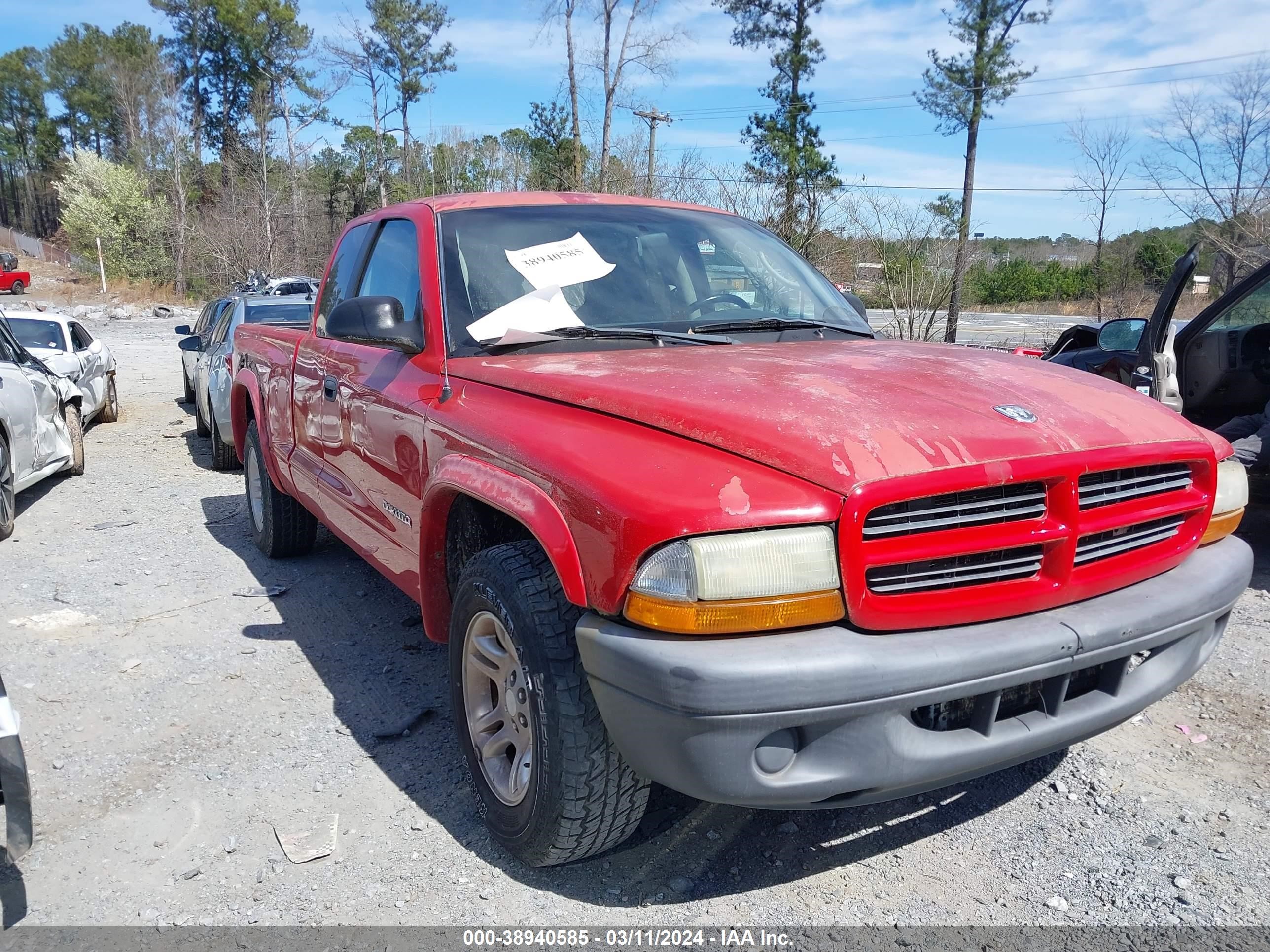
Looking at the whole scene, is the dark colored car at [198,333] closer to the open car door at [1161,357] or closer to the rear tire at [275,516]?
the rear tire at [275,516]

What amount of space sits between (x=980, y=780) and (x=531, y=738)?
1627mm

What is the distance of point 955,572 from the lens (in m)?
2.20

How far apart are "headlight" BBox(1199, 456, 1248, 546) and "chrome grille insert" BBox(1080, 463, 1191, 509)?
0.69ft

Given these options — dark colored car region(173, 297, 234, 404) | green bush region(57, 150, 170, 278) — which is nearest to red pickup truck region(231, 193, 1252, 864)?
dark colored car region(173, 297, 234, 404)

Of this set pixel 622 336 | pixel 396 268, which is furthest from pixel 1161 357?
pixel 396 268

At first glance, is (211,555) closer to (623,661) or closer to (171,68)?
(623,661)

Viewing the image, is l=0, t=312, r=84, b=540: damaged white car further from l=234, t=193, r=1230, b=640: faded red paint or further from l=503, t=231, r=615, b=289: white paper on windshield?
l=503, t=231, r=615, b=289: white paper on windshield

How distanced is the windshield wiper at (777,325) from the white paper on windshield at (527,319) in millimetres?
481

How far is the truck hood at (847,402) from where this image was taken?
2.18 metres

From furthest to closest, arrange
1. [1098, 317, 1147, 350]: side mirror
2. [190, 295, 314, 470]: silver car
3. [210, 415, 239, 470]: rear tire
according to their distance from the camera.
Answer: [210, 415, 239, 470]: rear tire
[190, 295, 314, 470]: silver car
[1098, 317, 1147, 350]: side mirror

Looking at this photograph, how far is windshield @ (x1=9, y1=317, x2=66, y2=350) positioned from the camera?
33.8ft

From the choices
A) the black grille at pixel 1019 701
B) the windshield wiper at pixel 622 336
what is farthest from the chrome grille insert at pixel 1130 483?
the windshield wiper at pixel 622 336

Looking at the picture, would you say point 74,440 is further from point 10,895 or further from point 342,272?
point 10,895

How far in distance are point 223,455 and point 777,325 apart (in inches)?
270
